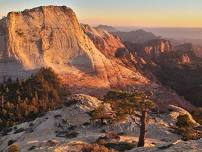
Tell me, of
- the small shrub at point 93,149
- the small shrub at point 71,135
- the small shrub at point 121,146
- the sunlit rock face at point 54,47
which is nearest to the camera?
the small shrub at point 93,149

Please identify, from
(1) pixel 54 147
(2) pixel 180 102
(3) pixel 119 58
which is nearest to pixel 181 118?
(1) pixel 54 147

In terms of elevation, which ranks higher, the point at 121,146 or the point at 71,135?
the point at 121,146

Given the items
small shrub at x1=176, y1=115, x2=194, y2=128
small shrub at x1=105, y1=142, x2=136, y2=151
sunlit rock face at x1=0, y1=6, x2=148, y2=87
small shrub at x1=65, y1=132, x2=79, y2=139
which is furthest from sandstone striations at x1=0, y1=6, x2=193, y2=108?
small shrub at x1=105, y1=142, x2=136, y2=151

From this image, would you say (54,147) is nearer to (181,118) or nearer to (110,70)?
(181,118)

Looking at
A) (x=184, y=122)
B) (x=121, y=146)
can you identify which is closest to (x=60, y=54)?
(x=184, y=122)

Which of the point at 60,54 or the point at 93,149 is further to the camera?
the point at 60,54

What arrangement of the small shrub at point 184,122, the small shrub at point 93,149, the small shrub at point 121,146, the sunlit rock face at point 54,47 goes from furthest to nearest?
the sunlit rock face at point 54,47 < the small shrub at point 184,122 < the small shrub at point 121,146 < the small shrub at point 93,149

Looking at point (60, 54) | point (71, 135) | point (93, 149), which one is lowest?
point (71, 135)

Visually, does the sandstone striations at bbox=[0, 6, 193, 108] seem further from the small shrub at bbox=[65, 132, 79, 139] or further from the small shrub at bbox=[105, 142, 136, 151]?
the small shrub at bbox=[105, 142, 136, 151]

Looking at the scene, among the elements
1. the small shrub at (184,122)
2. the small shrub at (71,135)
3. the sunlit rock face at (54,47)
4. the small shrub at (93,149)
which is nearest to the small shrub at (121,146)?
the small shrub at (93,149)

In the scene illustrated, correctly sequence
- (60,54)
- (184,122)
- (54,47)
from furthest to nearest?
(60,54) → (54,47) → (184,122)

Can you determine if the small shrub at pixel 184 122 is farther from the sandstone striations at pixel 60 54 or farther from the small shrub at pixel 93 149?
the sandstone striations at pixel 60 54

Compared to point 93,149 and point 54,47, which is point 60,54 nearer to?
point 54,47

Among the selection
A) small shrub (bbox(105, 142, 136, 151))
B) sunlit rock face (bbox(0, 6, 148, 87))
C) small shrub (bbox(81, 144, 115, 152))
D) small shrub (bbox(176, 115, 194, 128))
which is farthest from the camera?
sunlit rock face (bbox(0, 6, 148, 87))
